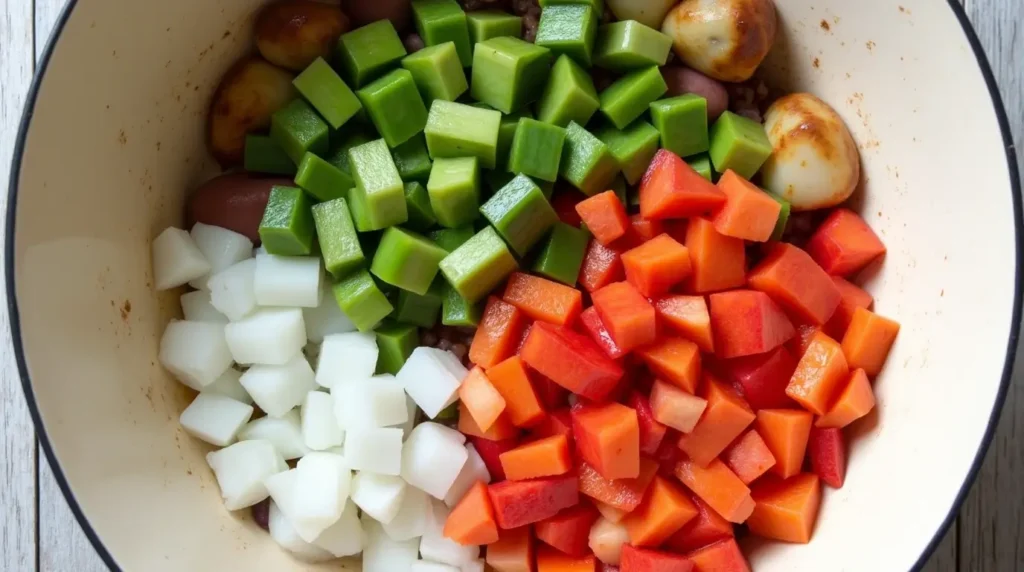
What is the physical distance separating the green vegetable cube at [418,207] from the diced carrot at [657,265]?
0.41m

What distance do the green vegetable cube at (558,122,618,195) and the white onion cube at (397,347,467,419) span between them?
0.45m

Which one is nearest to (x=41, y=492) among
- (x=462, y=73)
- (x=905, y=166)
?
(x=462, y=73)

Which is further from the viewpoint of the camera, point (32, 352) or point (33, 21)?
point (33, 21)

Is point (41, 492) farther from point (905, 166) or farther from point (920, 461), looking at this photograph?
point (905, 166)

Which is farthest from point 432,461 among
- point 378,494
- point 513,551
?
point 513,551

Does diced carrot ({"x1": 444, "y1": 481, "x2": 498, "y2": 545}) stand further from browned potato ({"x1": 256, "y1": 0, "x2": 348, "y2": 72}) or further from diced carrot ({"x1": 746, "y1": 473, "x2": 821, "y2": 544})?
browned potato ({"x1": 256, "y1": 0, "x2": 348, "y2": 72})

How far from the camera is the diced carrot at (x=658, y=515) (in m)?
1.50

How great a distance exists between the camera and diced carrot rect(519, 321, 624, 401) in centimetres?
150

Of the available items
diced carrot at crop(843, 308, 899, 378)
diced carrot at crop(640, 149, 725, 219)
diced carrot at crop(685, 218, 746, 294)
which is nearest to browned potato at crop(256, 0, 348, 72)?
diced carrot at crop(640, 149, 725, 219)

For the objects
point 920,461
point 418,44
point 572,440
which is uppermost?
point 418,44

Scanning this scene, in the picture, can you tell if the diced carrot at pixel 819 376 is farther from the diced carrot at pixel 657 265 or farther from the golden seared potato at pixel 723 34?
the golden seared potato at pixel 723 34

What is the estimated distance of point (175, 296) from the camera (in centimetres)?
166

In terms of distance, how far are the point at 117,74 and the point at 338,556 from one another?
39.6 inches

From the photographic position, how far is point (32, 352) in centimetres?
126
